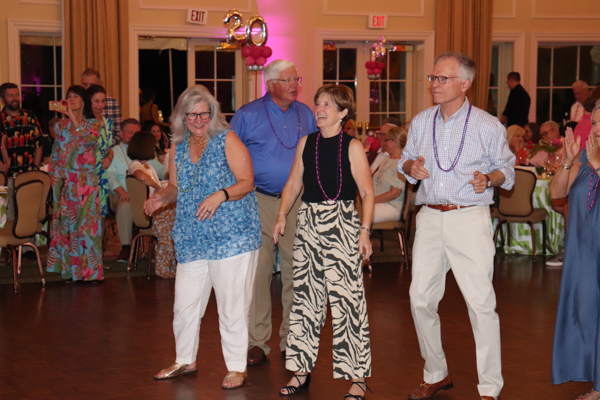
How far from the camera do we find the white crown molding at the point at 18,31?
10.8m

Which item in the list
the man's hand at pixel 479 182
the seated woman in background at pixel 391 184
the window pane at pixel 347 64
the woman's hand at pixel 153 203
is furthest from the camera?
the window pane at pixel 347 64

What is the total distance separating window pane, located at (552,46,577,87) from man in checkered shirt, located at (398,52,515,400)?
34.4 ft

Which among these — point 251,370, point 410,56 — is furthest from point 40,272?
point 410,56

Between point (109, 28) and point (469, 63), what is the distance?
27.1ft

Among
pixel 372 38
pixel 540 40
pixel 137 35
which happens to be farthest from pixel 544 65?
pixel 137 35

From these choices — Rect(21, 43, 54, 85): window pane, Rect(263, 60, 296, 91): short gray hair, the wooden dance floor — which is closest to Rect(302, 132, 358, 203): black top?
Rect(263, 60, 296, 91): short gray hair

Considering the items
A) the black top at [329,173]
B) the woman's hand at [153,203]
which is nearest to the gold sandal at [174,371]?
the woman's hand at [153,203]

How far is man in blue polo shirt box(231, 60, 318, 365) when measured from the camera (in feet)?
15.0

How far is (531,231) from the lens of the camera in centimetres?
834

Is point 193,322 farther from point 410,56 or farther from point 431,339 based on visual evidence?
point 410,56

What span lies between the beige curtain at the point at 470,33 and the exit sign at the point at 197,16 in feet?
12.5

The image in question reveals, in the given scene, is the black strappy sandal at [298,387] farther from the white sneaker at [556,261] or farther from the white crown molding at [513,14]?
the white crown molding at [513,14]

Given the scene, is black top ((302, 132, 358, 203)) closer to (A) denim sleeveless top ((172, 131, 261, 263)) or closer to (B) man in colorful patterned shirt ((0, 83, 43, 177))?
(A) denim sleeveless top ((172, 131, 261, 263))

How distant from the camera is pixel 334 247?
3855 millimetres
